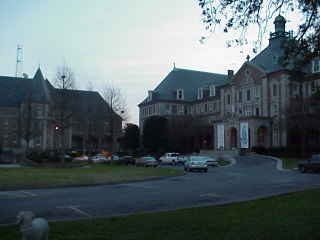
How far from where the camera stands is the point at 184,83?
9269 centimetres

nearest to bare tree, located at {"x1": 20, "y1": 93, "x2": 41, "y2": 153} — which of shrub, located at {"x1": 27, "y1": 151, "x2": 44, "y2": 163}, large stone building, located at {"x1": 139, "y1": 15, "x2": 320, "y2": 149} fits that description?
shrub, located at {"x1": 27, "y1": 151, "x2": 44, "y2": 163}

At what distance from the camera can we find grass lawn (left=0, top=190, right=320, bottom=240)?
7.98 metres

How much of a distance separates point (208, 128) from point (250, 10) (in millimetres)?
65651

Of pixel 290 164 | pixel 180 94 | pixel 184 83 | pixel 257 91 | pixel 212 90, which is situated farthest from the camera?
pixel 184 83

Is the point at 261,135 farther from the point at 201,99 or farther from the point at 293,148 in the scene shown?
the point at 201,99

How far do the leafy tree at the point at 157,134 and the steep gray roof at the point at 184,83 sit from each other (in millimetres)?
11855

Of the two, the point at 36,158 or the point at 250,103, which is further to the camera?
the point at 250,103

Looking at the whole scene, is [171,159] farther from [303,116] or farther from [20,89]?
[20,89]

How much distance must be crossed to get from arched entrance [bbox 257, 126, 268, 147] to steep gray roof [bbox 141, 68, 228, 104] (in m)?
27.2

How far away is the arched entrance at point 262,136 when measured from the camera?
2490 inches

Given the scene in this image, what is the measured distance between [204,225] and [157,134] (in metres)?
67.6

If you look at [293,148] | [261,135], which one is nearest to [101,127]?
[261,135]

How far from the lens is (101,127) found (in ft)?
216

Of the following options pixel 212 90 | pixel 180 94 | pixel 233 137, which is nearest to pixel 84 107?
pixel 180 94
